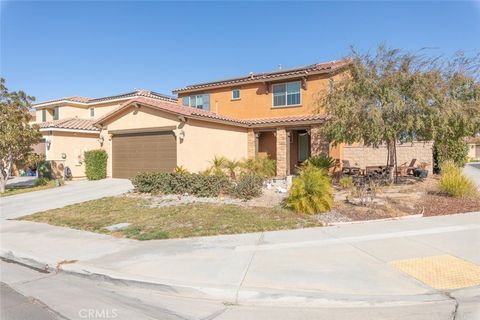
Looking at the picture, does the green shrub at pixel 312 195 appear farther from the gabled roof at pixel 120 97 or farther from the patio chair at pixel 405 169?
the gabled roof at pixel 120 97

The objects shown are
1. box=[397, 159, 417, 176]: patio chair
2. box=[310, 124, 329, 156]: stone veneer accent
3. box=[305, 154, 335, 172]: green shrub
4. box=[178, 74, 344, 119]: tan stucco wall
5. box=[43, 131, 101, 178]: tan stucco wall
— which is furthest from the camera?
box=[43, 131, 101, 178]: tan stucco wall

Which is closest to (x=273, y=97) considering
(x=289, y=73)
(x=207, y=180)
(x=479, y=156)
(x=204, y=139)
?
(x=289, y=73)

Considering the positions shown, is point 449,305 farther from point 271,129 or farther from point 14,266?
point 271,129

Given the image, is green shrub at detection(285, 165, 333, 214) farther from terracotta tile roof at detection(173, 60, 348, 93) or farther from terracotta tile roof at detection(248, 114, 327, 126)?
terracotta tile roof at detection(173, 60, 348, 93)

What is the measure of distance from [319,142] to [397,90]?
6067 millimetres

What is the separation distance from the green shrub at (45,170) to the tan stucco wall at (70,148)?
88 centimetres

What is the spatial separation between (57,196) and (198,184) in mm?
6679

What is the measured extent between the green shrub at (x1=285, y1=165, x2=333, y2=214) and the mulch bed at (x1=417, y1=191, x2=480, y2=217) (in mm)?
2808

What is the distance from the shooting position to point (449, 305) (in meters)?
4.36

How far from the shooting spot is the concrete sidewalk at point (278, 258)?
15.4 feet

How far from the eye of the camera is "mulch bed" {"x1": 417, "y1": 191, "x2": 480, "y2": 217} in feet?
32.6

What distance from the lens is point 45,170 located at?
21172 mm

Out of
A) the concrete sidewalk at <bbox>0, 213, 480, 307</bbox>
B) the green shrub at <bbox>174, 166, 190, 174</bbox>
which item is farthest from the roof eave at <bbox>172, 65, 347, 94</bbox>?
the concrete sidewalk at <bbox>0, 213, 480, 307</bbox>

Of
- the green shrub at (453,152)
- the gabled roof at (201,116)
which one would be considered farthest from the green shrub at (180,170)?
the green shrub at (453,152)
